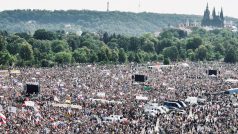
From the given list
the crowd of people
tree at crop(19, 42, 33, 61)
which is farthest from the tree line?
the crowd of people

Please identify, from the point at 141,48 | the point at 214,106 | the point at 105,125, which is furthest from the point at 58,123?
the point at 141,48

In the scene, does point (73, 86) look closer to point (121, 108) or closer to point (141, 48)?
point (121, 108)

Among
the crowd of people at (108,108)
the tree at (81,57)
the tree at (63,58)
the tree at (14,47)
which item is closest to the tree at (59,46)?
the tree at (14,47)

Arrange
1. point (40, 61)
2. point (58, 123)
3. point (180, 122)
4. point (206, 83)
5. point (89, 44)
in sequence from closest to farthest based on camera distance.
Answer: point (58, 123)
point (180, 122)
point (206, 83)
point (40, 61)
point (89, 44)

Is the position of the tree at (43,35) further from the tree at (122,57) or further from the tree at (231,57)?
the tree at (231,57)

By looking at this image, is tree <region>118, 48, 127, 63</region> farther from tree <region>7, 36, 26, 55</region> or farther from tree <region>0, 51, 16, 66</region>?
tree <region>0, 51, 16, 66</region>

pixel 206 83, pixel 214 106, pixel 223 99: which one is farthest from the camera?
pixel 206 83

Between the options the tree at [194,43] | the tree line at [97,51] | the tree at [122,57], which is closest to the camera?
the tree line at [97,51]

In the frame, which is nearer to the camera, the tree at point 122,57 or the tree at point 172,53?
the tree at point 122,57
